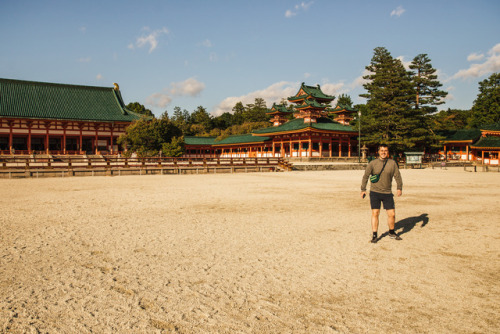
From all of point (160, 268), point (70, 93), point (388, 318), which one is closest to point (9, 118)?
point (70, 93)

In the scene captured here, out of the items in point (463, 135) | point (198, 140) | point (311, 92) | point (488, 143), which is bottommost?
point (488, 143)

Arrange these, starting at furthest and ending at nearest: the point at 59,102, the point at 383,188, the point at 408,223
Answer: the point at 59,102 → the point at 408,223 → the point at 383,188

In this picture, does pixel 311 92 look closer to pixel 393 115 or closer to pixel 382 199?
pixel 393 115

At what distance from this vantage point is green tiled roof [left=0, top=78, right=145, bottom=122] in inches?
1359

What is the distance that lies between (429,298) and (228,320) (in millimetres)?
2028

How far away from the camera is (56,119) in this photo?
3422cm

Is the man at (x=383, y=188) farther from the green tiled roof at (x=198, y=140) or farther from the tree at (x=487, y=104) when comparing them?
the tree at (x=487, y=104)

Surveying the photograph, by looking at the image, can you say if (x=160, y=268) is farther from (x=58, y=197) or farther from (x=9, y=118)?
(x=9, y=118)

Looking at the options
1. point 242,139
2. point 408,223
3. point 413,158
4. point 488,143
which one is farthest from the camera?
point 242,139

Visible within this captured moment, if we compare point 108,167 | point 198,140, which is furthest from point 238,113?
point 108,167

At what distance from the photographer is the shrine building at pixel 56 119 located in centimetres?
3384

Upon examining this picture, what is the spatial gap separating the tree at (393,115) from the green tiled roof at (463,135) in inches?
334

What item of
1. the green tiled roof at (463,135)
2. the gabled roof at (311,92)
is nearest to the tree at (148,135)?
the gabled roof at (311,92)

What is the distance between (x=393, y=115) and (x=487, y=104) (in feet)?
110
